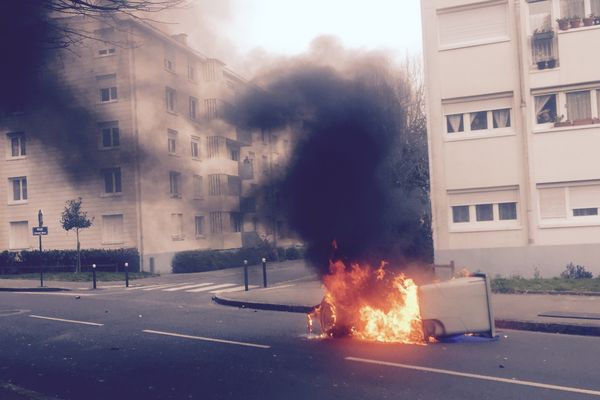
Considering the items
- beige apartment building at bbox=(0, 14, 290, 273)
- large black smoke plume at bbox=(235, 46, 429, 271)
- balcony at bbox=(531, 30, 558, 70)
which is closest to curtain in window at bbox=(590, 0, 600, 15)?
balcony at bbox=(531, 30, 558, 70)

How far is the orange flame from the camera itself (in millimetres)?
8188

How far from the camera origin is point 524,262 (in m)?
15.6

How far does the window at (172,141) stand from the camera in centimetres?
753

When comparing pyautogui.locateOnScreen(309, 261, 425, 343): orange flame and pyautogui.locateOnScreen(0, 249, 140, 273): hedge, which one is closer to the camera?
pyautogui.locateOnScreen(309, 261, 425, 343): orange flame

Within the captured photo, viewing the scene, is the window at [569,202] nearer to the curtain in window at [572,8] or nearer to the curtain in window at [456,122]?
the curtain in window at [456,122]

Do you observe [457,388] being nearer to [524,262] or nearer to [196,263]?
[196,263]

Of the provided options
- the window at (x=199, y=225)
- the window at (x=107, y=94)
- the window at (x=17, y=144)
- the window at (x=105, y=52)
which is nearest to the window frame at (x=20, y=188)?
the window at (x=17, y=144)

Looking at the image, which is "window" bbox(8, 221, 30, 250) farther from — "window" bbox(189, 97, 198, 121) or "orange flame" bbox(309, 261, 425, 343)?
"window" bbox(189, 97, 198, 121)

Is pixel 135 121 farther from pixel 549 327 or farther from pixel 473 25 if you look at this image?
pixel 473 25

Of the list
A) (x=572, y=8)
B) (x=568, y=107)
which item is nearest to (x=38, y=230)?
(x=568, y=107)

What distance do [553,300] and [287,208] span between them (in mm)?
6375

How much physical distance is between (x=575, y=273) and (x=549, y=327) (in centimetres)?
636

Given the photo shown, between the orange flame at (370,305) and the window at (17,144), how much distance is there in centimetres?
482

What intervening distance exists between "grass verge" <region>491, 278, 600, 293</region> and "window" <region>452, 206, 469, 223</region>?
8.06 ft
